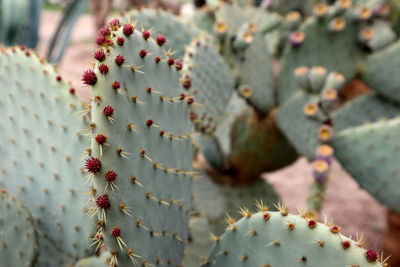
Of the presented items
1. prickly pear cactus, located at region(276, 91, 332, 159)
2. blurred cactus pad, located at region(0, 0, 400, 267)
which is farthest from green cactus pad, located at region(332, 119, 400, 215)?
prickly pear cactus, located at region(276, 91, 332, 159)

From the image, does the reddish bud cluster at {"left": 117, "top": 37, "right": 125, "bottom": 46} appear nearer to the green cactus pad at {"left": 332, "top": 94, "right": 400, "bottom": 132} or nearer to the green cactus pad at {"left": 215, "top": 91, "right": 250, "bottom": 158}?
the green cactus pad at {"left": 215, "top": 91, "right": 250, "bottom": 158}

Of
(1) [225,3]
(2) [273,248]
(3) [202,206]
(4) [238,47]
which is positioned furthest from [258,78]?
(2) [273,248]

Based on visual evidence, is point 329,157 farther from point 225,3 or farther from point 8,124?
point 8,124

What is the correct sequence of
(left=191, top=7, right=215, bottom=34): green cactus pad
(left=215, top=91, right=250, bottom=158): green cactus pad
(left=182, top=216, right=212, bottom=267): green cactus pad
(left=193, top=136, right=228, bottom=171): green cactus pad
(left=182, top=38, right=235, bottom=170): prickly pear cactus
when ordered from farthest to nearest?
(left=191, top=7, right=215, bottom=34): green cactus pad < (left=193, top=136, right=228, bottom=171): green cactus pad < (left=215, top=91, right=250, bottom=158): green cactus pad < (left=182, top=38, right=235, bottom=170): prickly pear cactus < (left=182, top=216, right=212, bottom=267): green cactus pad

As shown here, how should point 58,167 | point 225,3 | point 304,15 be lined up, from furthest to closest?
1. point 304,15
2. point 225,3
3. point 58,167

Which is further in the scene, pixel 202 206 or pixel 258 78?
Answer: pixel 258 78

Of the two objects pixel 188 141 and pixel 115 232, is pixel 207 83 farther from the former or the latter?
pixel 115 232
